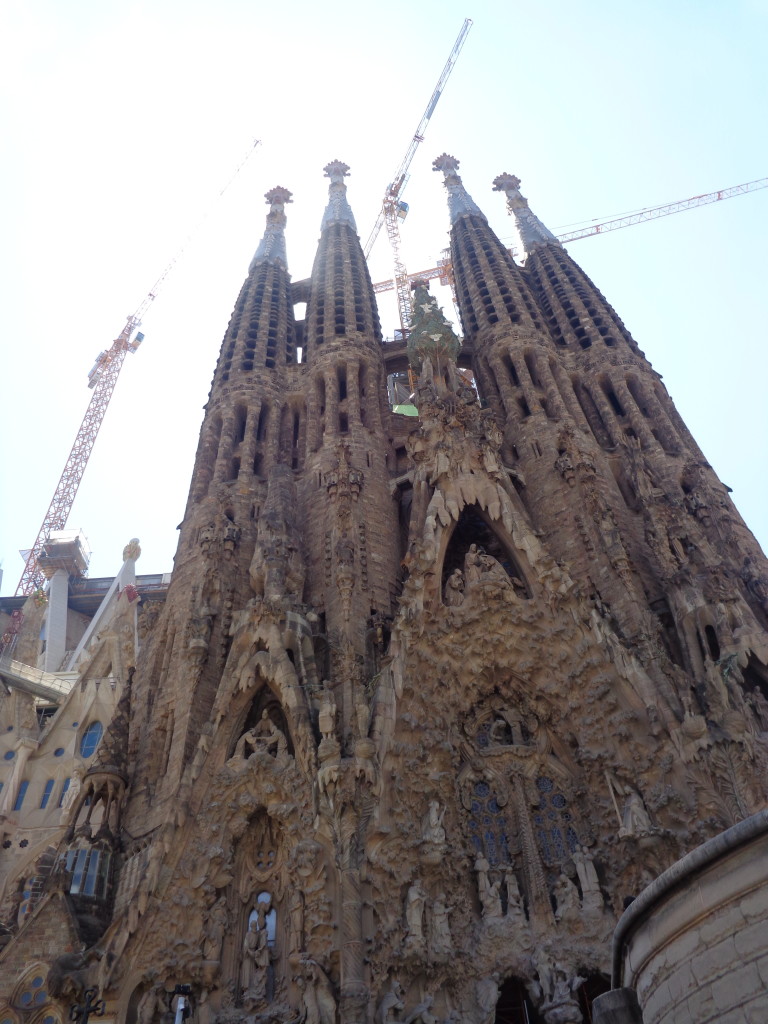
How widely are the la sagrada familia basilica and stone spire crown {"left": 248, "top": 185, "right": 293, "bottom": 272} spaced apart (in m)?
13.7

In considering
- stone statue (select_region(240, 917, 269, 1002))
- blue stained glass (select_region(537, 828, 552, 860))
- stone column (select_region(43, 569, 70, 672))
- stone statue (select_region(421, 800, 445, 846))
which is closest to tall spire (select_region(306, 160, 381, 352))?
stone statue (select_region(421, 800, 445, 846))

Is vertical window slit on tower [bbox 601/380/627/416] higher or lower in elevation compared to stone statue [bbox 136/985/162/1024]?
higher

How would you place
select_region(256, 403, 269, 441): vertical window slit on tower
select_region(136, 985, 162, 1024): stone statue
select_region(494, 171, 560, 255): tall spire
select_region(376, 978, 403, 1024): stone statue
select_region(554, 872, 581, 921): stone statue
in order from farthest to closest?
select_region(494, 171, 560, 255): tall spire < select_region(256, 403, 269, 441): vertical window slit on tower < select_region(554, 872, 581, 921): stone statue < select_region(136, 985, 162, 1024): stone statue < select_region(376, 978, 403, 1024): stone statue

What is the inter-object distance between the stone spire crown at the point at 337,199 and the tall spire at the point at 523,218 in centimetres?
721

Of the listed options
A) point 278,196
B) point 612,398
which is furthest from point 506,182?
point 612,398

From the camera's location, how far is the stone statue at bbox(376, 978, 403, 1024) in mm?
11352

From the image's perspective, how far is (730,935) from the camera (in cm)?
620

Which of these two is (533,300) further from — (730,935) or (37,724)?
(730,935)

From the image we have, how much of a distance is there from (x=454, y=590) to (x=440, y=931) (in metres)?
6.43

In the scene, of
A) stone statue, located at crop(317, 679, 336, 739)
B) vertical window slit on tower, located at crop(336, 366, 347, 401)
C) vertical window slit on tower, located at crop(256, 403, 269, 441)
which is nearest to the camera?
stone statue, located at crop(317, 679, 336, 739)

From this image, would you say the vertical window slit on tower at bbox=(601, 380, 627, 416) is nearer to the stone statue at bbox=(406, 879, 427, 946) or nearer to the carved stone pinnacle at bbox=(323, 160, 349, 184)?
the stone statue at bbox=(406, 879, 427, 946)

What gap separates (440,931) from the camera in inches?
502

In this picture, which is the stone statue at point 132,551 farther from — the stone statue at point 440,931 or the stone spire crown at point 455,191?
the stone statue at point 440,931

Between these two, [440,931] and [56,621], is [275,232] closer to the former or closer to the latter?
[56,621]
